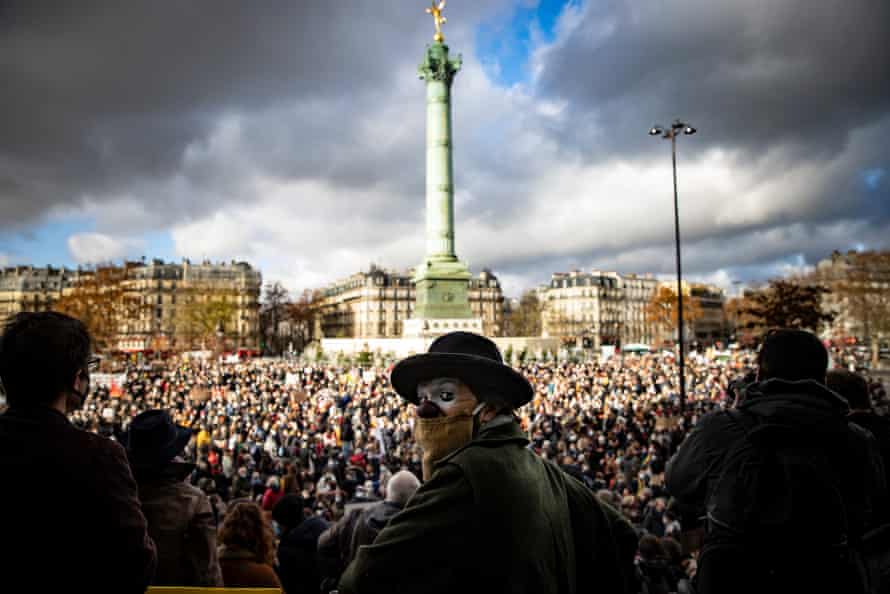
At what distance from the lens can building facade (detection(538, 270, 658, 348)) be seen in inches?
4097

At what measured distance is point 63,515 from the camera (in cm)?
190

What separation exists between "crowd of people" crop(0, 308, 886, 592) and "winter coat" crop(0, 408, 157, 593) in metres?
0.08

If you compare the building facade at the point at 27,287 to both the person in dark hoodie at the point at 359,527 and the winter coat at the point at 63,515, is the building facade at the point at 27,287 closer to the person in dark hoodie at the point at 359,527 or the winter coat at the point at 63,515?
the person in dark hoodie at the point at 359,527

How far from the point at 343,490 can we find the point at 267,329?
9108cm

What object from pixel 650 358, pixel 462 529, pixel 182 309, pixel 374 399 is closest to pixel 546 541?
pixel 462 529

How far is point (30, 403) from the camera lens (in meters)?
2.06

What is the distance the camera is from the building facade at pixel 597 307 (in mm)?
104062

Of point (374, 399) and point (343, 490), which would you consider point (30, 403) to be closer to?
point (343, 490)

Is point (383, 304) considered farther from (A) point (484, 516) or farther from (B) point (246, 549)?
(A) point (484, 516)

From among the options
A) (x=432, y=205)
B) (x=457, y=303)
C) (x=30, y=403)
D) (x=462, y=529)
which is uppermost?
(x=432, y=205)

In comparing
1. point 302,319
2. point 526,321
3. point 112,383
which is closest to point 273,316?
point 302,319

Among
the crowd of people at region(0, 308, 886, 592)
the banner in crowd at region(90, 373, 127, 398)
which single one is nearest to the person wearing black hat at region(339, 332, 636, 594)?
the crowd of people at region(0, 308, 886, 592)

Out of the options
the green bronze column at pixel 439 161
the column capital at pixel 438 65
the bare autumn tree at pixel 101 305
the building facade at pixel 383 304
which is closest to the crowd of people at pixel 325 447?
the green bronze column at pixel 439 161

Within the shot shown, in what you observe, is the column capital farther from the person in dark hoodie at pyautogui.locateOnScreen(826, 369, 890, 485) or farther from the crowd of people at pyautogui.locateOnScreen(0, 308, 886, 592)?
the person in dark hoodie at pyautogui.locateOnScreen(826, 369, 890, 485)
